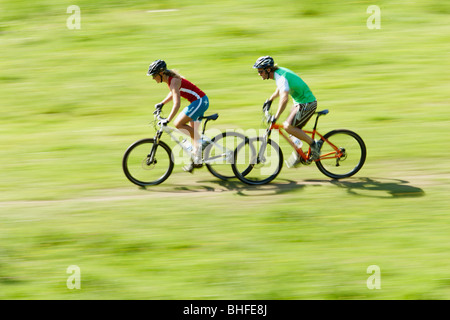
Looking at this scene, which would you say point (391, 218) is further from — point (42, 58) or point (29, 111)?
point (42, 58)

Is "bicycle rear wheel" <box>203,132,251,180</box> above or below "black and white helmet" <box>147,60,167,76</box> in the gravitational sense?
below

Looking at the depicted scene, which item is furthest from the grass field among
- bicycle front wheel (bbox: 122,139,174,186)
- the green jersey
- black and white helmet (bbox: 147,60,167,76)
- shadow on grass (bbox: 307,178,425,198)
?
black and white helmet (bbox: 147,60,167,76)

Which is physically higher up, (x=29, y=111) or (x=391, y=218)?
(x=29, y=111)

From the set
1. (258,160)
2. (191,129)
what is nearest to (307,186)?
(258,160)

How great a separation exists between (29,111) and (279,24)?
8.55 m

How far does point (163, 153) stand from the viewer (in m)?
10.5

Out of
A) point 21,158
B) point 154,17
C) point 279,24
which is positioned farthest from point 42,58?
point 279,24

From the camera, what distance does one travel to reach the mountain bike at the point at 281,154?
10.2 meters

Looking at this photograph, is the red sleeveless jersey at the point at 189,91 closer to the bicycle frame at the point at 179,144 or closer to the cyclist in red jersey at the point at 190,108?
the cyclist in red jersey at the point at 190,108

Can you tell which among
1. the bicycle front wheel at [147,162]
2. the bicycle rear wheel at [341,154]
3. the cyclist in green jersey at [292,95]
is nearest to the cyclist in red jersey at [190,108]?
the bicycle front wheel at [147,162]

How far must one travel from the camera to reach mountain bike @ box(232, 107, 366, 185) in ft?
33.6

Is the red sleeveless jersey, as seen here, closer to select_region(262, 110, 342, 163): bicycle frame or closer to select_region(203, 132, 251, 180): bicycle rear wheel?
select_region(203, 132, 251, 180): bicycle rear wheel
